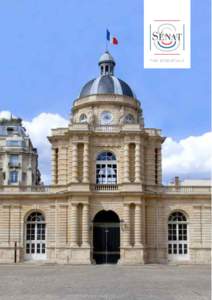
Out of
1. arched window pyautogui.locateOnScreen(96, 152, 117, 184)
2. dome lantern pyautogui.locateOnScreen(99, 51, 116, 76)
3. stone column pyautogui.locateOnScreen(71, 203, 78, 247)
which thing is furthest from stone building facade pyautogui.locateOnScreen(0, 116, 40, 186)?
stone column pyautogui.locateOnScreen(71, 203, 78, 247)

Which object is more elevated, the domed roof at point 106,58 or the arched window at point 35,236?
the domed roof at point 106,58

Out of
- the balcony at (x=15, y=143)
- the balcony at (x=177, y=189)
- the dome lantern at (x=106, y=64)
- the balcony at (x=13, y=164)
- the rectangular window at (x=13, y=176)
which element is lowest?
the balcony at (x=177, y=189)

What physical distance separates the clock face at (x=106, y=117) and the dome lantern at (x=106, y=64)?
5.19 meters

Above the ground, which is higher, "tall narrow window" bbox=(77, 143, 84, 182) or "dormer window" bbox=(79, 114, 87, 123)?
"dormer window" bbox=(79, 114, 87, 123)

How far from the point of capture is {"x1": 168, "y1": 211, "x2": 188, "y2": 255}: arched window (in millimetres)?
45500

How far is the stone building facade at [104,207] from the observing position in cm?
4397

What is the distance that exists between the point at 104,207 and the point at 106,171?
3076 millimetres

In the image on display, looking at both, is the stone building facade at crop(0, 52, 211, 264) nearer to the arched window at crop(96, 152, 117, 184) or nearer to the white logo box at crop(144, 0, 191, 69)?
the arched window at crop(96, 152, 117, 184)

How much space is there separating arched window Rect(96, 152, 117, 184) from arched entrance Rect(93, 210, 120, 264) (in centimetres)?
256

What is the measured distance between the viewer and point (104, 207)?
146 ft

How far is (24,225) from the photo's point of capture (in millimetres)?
45719

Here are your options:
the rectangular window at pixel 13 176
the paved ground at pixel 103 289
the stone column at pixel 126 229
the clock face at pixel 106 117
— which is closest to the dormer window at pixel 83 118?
the clock face at pixel 106 117

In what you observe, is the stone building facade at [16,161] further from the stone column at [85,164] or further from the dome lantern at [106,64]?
the stone column at [85,164]

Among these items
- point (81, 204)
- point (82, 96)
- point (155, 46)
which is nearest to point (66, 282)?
point (155, 46)
